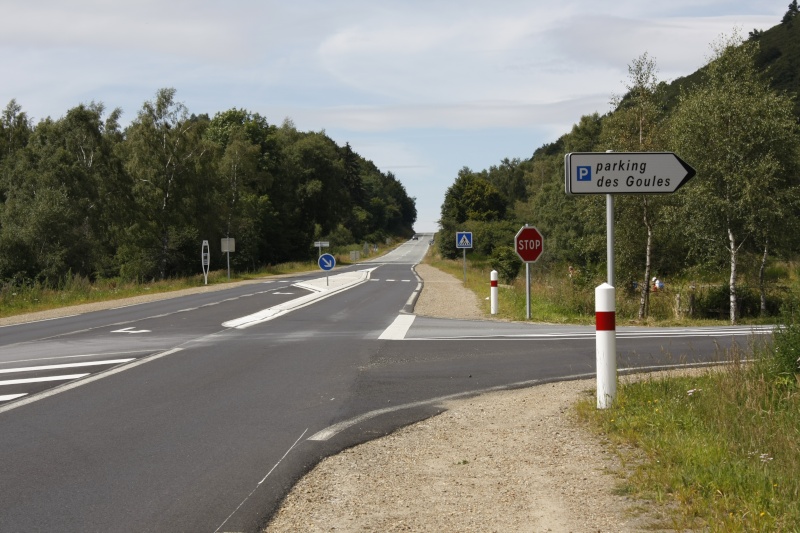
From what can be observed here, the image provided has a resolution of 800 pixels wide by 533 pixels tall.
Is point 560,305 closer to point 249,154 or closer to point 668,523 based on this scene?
point 668,523

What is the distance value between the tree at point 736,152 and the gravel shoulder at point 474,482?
20930 mm

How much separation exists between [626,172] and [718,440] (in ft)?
11.3

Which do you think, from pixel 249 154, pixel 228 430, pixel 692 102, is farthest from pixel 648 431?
pixel 249 154

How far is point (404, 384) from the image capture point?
1049 cm

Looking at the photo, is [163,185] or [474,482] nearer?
[474,482]

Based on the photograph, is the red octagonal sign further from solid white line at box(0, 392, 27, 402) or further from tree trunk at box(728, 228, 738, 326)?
solid white line at box(0, 392, 27, 402)

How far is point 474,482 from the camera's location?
5941 millimetres

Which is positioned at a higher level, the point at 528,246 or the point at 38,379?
the point at 528,246

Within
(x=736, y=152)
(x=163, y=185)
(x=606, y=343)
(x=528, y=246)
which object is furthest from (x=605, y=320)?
(x=163, y=185)

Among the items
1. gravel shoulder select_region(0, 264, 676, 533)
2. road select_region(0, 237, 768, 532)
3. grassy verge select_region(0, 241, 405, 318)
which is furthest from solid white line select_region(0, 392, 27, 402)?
grassy verge select_region(0, 241, 405, 318)

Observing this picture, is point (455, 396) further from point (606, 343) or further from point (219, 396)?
point (219, 396)

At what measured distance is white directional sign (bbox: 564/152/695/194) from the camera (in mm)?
8930

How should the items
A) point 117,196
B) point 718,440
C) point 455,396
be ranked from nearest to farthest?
point 718,440
point 455,396
point 117,196

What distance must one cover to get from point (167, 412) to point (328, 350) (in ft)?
18.5
